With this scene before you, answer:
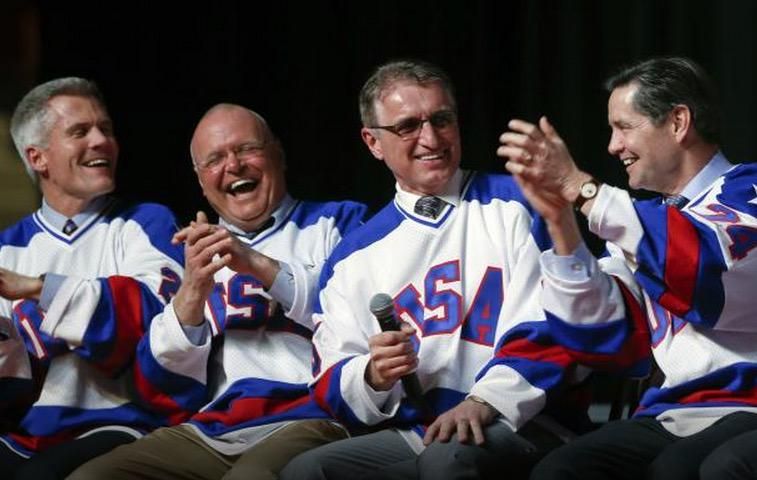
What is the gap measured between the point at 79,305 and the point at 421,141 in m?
0.98

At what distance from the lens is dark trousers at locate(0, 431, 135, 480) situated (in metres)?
3.71

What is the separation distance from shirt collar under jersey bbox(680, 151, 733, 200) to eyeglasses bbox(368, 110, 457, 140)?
0.62 metres

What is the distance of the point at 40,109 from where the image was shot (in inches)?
167

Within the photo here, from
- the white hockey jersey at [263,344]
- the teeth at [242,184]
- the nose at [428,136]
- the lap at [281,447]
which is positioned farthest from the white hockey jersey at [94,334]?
the nose at [428,136]

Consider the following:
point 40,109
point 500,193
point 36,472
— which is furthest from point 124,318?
point 500,193

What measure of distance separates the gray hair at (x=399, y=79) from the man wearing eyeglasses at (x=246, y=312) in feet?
1.25

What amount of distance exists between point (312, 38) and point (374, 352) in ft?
6.97

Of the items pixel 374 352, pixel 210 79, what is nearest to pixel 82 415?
pixel 374 352

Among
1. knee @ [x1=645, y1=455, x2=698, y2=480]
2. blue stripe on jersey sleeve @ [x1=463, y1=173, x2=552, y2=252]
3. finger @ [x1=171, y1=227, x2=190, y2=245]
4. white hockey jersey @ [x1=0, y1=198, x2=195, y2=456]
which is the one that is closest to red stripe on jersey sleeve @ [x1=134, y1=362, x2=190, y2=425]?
white hockey jersey @ [x1=0, y1=198, x2=195, y2=456]

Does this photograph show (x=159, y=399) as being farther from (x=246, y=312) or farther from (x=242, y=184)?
(x=242, y=184)

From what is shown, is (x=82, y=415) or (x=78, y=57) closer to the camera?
(x=82, y=415)

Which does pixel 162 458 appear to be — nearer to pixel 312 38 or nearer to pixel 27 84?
pixel 312 38

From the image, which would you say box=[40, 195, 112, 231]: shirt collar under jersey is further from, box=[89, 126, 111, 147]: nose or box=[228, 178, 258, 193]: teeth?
box=[228, 178, 258, 193]: teeth

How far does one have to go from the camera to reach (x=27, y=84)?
5656mm
